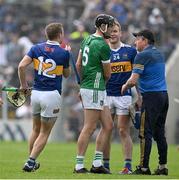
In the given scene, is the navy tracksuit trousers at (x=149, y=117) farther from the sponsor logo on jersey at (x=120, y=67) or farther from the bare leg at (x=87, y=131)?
the bare leg at (x=87, y=131)

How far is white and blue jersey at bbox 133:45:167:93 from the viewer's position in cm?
1505

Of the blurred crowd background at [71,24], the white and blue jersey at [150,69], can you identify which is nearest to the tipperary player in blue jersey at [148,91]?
the white and blue jersey at [150,69]

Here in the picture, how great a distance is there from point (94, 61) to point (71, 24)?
14521mm

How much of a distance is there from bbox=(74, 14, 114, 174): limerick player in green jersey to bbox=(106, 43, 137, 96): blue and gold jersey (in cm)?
114

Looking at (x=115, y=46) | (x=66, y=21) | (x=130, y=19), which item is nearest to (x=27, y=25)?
(x=66, y=21)

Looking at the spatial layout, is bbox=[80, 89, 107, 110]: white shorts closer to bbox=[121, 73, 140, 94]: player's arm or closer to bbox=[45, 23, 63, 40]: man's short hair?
bbox=[121, 73, 140, 94]: player's arm

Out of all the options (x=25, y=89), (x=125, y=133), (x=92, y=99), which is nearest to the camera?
(x=92, y=99)

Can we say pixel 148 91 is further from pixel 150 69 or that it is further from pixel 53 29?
pixel 53 29

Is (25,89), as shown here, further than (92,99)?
Yes

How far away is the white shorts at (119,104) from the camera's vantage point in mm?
15891

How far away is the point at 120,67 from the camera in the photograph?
15922 millimetres

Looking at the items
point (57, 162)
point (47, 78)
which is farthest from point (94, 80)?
point (57, 162)

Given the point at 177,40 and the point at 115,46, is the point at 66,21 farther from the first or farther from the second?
the point at 115,46

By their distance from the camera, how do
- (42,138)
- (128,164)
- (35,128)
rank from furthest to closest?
(128,164), (35,128), (42,138)
